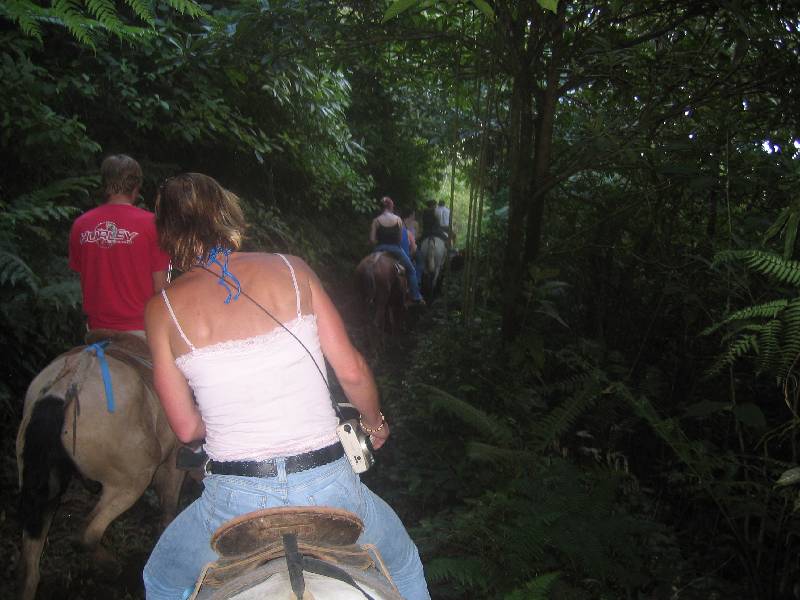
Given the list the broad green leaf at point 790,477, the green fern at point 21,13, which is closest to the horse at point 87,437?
the green fern at point 21,13

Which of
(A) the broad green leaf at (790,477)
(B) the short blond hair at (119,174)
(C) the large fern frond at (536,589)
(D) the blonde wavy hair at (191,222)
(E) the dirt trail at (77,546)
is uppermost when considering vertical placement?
(B) the short blond hair at (119,174)

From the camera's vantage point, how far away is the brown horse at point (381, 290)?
29.2 feet

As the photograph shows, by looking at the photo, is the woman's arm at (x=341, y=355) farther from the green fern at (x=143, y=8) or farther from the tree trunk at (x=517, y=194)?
the tree trunk at (x=517, y=194)

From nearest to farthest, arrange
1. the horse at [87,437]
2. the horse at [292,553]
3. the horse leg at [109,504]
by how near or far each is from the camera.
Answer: the horse at [292,553] < the horse at [87,437] < the horse leg at [109,504]

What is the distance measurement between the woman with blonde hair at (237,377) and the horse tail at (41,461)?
137cm

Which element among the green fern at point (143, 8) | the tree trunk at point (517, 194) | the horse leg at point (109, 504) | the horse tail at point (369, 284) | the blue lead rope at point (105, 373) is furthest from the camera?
the horse tail at point (369, 284)

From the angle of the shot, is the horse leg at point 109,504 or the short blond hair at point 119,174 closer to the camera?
the horse leg at point 109,504

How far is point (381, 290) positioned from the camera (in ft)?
29.2

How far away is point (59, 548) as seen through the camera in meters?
3.90

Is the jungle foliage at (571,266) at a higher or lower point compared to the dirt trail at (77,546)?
higher

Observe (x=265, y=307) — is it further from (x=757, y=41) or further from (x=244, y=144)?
(x=244, y=144)

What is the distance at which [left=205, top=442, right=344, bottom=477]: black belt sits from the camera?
1849 millimetres

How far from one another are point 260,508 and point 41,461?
185cm

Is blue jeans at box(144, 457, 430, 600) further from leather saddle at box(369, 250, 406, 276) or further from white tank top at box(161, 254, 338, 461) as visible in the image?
leather saddle at box(369, 250, 406, 276)
